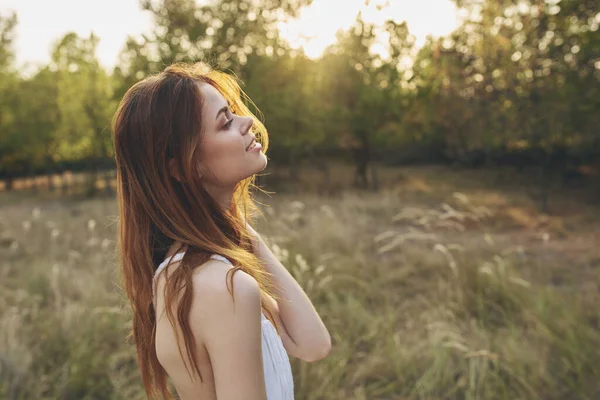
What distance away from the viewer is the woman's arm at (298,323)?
1535mm

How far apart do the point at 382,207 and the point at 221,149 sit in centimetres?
1102

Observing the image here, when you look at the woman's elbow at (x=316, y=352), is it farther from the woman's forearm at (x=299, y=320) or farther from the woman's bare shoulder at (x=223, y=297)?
the woman's bare shoulder at (x=223, y=297)

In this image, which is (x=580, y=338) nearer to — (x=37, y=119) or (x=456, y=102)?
(x=456, y=102)

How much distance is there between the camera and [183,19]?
58.4 ft

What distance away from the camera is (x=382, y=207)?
476 inches

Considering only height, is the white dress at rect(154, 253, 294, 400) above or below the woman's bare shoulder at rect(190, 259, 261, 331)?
below

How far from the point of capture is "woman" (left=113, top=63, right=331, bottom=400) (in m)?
1.04

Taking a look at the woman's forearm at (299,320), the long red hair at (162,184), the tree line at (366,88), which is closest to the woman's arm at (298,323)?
the woman's forearm at (299,320)

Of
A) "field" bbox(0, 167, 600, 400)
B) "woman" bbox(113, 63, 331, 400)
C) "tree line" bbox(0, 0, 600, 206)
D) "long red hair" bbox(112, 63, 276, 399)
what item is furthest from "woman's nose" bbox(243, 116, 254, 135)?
"tree line" bbox(0, 0, 600, 206)

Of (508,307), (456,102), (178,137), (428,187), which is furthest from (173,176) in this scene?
(428,187)

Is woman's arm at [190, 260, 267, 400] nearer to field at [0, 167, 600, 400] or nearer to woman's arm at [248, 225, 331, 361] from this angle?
woman's arm at [248, 225, 331, 361]

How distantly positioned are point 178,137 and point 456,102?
1443 cm

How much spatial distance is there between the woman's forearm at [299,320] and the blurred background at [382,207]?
0.71m

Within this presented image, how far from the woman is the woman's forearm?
5.7 inches
